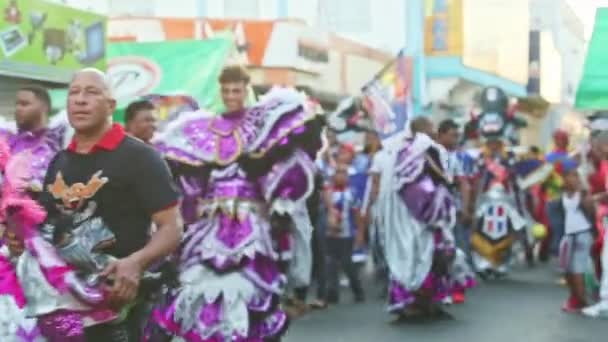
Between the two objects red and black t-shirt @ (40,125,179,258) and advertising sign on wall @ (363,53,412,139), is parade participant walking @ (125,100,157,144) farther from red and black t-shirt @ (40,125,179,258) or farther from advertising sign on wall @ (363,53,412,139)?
advertising sign on wall @ (363,53,412,139)

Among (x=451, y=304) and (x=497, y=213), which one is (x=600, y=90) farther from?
(x=451, y=304)

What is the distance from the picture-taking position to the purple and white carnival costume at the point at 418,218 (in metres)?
9.63

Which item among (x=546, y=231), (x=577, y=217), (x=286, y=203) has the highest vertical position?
(x=286, y=203)

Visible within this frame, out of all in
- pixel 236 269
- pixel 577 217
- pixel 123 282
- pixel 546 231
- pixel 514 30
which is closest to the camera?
pixel 123 282

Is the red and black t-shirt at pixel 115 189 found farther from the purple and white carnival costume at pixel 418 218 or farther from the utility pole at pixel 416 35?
the utility pole at pixel 416 35

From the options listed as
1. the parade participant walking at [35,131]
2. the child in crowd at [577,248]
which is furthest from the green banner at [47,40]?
the child in crowd at [577,248]

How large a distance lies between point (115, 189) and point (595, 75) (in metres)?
9.71

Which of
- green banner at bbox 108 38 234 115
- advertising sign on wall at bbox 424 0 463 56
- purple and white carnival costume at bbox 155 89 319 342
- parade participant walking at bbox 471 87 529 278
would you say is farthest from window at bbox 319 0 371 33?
purple and white carnival costume at bbox 155 89 319 342

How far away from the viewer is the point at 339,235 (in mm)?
11227

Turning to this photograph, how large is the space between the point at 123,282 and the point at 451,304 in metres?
7.24

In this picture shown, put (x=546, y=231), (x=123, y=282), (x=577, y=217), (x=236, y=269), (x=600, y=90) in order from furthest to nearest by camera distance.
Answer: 1. (x=546, y=231)
2. (x=600, y=90)
3. (x=577, y=217)
4. (x=236, y=269)
5. (x=123, y=282)

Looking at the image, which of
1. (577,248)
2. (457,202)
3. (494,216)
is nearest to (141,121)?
(577,248)

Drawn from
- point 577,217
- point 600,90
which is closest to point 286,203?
point 577,217

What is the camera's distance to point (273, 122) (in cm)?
629
